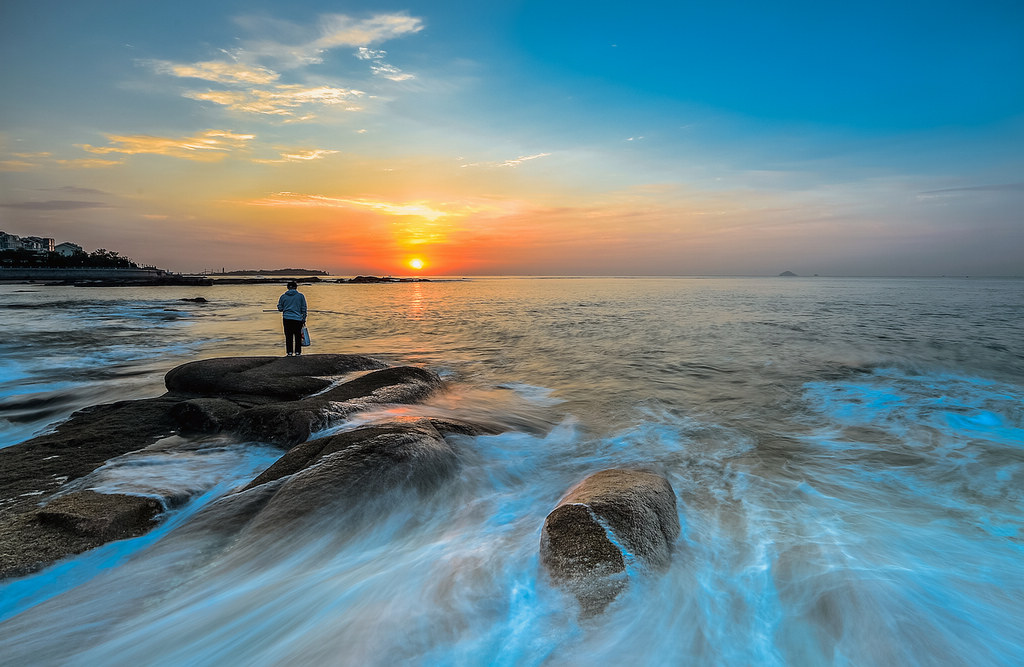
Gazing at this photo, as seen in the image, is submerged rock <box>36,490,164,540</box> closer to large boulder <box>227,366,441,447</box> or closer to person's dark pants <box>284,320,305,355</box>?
large boulder <box>227,366,441,447</box>

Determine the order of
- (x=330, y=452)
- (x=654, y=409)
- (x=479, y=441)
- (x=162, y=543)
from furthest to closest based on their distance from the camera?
(x=654, y=409), (x=479, y=441), (x=330, y=452), (x=162, y=543)

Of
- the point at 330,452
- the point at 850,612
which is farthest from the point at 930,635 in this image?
the point at 330,452

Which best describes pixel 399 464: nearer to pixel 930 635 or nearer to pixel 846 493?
pixel 930 635

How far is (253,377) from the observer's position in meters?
8.52

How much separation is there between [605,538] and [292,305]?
11442 millimetres

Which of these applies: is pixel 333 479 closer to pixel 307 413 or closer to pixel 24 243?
pixel 307 413

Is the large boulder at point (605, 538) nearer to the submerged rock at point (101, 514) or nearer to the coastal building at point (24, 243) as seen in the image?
the submerged rock at point (101, 514)

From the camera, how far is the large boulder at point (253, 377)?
8227 mm

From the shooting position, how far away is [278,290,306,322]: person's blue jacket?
12.4 metres

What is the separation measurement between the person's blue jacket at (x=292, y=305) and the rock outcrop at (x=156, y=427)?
9.72 ft

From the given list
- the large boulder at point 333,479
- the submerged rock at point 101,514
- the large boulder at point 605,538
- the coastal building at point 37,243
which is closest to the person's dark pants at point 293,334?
the large boulder at point 333,479

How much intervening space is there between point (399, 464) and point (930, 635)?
4521 millimetres

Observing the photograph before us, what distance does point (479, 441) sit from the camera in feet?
22.2

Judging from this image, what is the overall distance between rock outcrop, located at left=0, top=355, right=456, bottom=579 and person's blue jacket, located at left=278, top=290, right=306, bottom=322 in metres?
2.96
